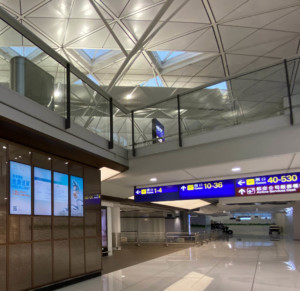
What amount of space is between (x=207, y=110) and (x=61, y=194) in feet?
17.5

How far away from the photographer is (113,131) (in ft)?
37.5

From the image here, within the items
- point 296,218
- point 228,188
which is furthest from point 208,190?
point 296,218

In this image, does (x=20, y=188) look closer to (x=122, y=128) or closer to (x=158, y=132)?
(x=122, y=128)

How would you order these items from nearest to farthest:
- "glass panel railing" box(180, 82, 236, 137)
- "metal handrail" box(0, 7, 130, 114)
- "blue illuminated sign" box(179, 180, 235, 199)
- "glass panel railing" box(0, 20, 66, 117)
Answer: "glass panel railing" box(0, 20, 66, 117) < "metal handrail" box(0, 7, 130, 114) < "glass panel railing" box(180, 82, 236, 137) < "blue illuminated sign" box(179, 180, 235, 199)

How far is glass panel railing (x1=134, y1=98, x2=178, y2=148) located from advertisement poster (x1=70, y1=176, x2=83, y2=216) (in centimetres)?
264

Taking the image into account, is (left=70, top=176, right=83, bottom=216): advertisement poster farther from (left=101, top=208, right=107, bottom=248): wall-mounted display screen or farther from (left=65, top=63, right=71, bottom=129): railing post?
(left=101, top=208, right=107, bottom=248): wall-mounted display screen

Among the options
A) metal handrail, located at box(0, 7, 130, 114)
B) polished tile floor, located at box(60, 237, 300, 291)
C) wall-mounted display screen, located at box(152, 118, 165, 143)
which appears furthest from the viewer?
A: wall-mounted display screen, located at box(152, 118, 165, 143)

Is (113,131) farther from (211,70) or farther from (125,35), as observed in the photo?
(211,70)

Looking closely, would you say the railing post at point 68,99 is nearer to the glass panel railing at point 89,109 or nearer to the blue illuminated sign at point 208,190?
the glass panel railing at point 89,109

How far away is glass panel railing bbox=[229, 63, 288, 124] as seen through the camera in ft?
31.2

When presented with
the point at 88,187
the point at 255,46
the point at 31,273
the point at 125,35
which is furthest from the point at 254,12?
the point at 31,273

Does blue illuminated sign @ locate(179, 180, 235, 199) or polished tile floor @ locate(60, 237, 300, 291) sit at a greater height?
blue illuminated sign @ locate(179, 180, 235, 199)

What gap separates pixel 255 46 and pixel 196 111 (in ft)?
48.6

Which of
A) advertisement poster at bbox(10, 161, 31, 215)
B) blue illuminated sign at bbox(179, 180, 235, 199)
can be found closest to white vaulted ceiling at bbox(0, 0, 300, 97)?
blue illuminated sign at bbox(179, 180, 235, 199)
